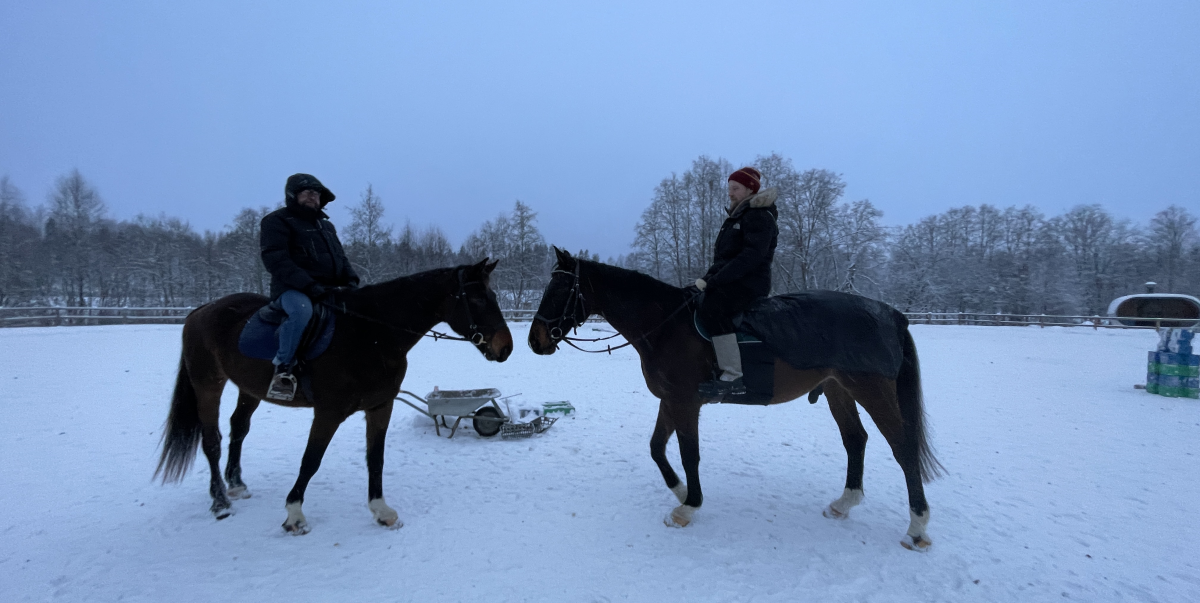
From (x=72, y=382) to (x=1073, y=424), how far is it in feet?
59.1

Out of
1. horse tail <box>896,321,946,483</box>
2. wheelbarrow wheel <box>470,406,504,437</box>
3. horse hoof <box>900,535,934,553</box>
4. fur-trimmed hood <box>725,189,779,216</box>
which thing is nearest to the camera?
horse hoof <box>900,535,934,553</box>

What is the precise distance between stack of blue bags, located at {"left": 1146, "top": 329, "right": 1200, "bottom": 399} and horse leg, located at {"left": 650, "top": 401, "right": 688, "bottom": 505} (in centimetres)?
1163

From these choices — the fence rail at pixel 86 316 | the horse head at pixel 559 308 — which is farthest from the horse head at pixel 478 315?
the fence rail at pixel 86 316

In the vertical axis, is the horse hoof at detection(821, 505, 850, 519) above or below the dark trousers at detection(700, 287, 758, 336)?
below

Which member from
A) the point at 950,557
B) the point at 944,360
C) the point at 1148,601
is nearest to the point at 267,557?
the point at 950,557

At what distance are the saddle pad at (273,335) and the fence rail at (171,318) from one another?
1334 centimetres

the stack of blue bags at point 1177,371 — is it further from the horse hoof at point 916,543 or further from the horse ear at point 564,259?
the horse ear at point 564,259

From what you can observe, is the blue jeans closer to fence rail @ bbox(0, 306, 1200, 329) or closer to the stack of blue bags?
fence rail @ bbox(0, 306, 1200, 329)

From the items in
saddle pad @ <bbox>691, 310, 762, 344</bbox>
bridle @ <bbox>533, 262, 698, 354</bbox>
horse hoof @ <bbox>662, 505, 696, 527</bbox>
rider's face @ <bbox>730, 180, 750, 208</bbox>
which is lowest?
horse hoof @ <bbox>662, 505, 696, 527</bbox>

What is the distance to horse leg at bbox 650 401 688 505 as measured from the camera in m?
4.39

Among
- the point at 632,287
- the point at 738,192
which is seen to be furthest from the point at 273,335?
the point at 738,192

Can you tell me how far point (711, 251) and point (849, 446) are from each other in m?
29.9

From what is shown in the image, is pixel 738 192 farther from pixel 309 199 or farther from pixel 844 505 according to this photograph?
pixel 309 199

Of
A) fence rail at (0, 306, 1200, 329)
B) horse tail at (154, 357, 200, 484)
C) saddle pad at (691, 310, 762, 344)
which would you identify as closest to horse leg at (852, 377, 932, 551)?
saddle pad at (691, 310, 762, 344)
